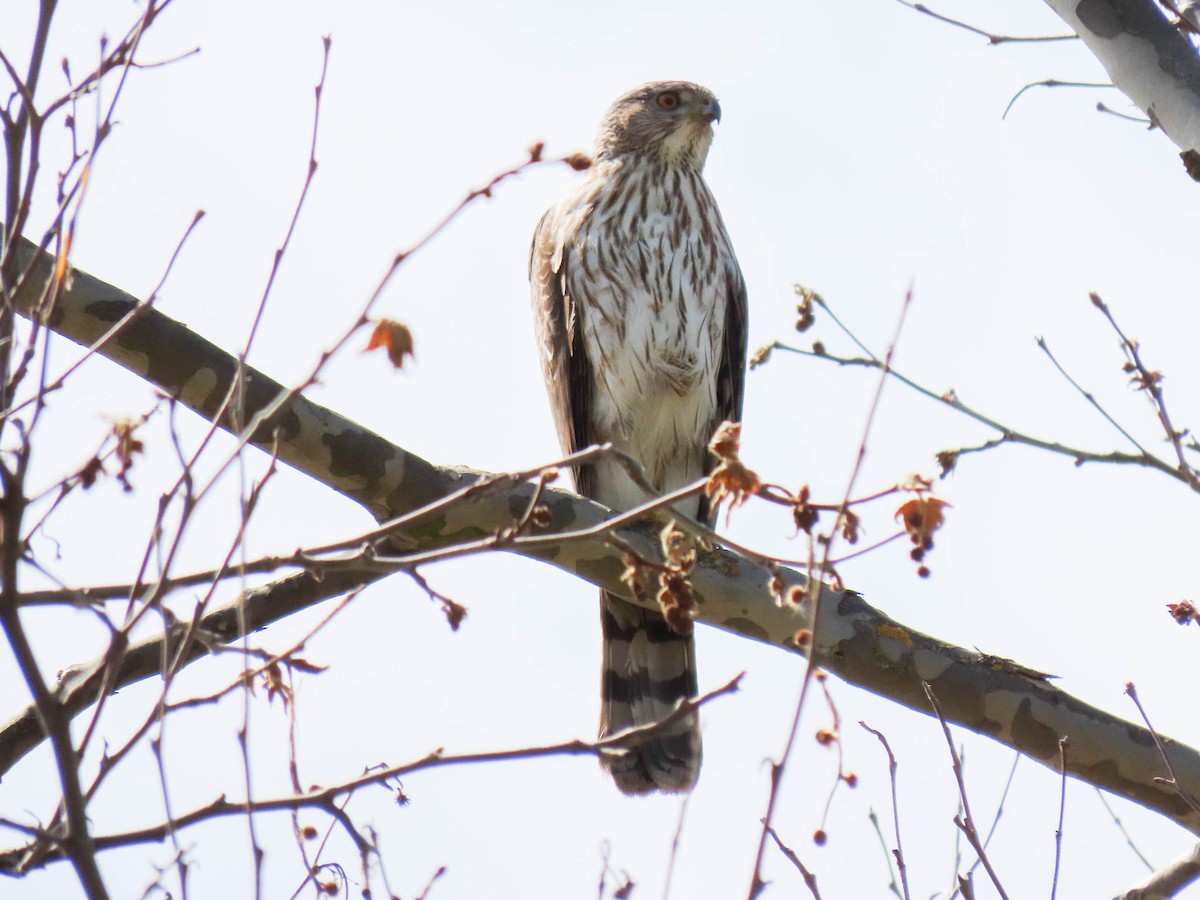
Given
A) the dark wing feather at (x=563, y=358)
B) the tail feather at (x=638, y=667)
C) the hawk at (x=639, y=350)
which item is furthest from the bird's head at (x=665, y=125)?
the tail feather at (x=638, y=667)

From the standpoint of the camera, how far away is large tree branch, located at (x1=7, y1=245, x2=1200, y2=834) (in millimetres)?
3291

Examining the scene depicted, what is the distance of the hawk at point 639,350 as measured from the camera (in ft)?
17.9

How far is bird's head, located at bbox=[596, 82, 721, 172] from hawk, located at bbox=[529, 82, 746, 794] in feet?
0.84

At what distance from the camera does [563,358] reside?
18.2 ft

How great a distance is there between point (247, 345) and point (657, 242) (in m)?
3.68

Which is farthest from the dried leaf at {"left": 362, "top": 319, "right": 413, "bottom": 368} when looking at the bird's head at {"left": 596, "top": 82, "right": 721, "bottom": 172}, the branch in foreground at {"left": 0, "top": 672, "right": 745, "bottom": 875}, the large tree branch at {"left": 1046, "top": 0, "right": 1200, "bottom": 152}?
the bird's head at {"left": 596, "top": 82, "right": 721, "bottom": 172}

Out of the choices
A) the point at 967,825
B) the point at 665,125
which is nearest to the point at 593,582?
the point at 967,825

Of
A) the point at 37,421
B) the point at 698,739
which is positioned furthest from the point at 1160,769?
the point at 37,421

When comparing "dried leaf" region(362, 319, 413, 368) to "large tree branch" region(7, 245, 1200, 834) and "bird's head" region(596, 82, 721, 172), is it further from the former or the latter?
"bird's head" region(596, 82, 721, 172)

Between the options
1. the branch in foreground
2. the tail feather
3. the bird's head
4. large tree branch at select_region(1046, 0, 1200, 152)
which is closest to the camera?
the branch in foreground

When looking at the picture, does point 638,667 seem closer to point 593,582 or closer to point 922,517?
point 593,582

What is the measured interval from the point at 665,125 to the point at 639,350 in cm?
121

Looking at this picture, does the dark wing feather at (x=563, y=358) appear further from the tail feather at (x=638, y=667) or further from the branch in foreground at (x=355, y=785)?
the branch in foreground at (x=355, y=785)

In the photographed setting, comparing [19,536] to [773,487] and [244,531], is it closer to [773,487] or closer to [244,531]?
[244,531]
